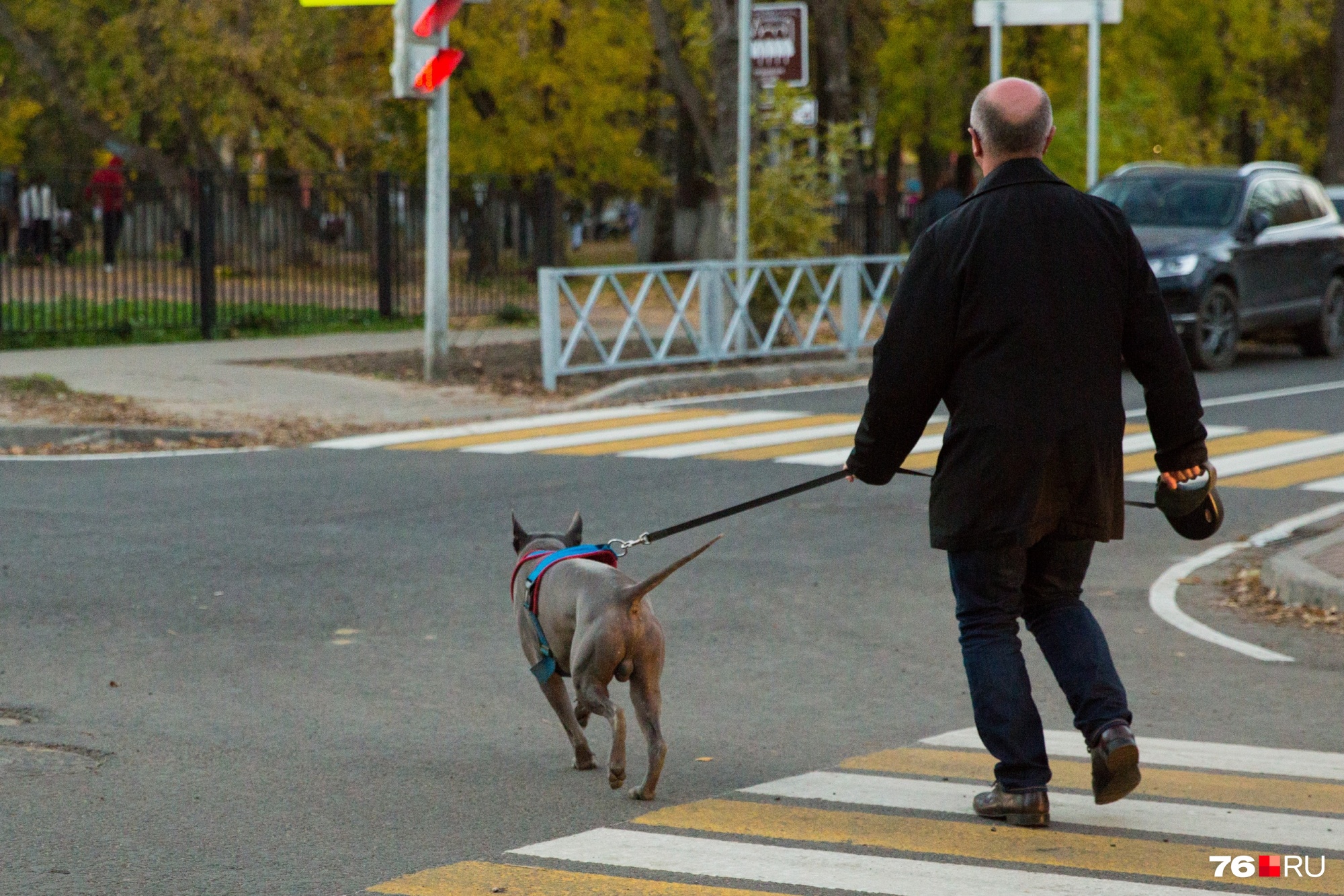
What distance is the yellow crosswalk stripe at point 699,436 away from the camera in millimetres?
13211

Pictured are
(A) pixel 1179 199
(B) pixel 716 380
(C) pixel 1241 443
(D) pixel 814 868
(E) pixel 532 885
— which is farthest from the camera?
(A) pixel 1179 199

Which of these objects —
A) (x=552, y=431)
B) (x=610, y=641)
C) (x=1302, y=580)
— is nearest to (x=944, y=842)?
(x=610, y=641)

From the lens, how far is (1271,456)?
1309 cm

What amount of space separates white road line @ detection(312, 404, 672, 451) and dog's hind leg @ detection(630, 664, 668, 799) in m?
8.34

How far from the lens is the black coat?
4.61 m

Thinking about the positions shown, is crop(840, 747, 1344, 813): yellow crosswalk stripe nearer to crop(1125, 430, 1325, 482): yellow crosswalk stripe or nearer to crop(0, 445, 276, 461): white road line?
crop(1125, 430, 1325, 482): yellow crosswalk stripe

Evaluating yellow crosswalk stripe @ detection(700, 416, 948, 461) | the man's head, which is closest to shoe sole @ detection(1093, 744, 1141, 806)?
the man's head

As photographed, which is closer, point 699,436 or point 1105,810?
point 1105,810

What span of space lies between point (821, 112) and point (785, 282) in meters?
18.8

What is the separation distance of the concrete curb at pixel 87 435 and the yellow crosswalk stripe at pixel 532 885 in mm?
9555

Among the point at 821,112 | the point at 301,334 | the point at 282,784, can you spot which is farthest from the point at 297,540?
the point at 821,112

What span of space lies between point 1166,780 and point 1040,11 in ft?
61.0

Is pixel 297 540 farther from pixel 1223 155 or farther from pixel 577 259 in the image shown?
pixel 1223 155
